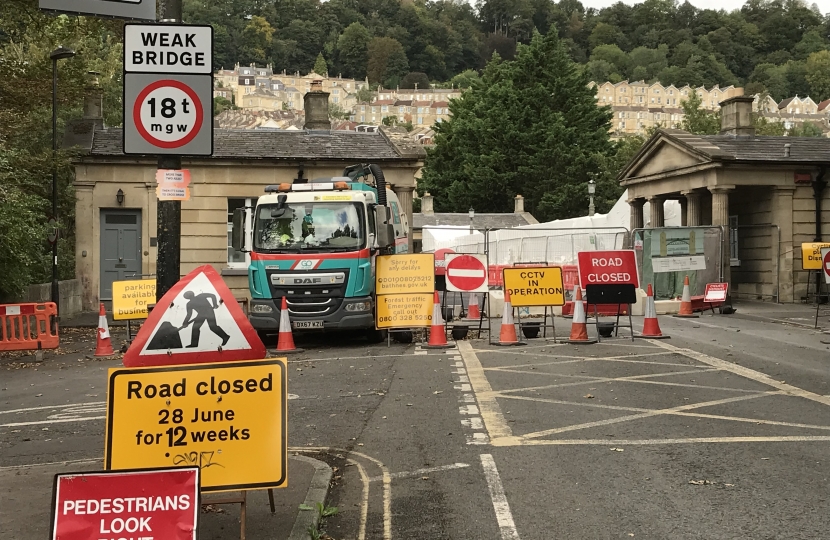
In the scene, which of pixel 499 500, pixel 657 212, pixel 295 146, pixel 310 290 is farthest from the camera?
pixel 657 212

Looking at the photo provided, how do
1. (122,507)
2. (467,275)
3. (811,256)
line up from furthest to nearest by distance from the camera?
(811,256), (467,275), (122,507)

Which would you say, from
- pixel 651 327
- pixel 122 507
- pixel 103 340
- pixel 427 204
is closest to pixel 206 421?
pixel 122 507

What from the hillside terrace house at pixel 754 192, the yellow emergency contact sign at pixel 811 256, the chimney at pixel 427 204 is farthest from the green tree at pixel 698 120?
the yellow emergency contact sign at pixel 811 256

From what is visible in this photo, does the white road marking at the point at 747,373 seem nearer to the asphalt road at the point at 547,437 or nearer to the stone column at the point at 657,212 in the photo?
the asphalt road at the point at 547,437

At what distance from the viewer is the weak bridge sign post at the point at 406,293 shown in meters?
18.5

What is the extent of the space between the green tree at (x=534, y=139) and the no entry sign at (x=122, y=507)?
206ft

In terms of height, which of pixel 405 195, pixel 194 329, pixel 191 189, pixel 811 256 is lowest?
pixel 194 329

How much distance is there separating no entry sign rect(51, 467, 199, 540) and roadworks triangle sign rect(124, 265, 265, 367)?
125cm

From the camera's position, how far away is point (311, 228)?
60.8 ft

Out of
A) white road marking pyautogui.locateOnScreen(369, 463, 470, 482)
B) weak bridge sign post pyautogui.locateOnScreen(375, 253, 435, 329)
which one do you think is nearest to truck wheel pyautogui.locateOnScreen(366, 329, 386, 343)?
weak bridge sign post pyautogui.locateOnScreen(375, 253, 435, 329)

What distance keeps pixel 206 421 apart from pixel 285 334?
12.0 meters

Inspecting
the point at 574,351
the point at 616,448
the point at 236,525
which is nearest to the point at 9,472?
the point at 236,525

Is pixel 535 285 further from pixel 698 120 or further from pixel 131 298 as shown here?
pixel 698 120

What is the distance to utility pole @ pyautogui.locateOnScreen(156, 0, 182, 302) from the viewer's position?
7113 millimetres
